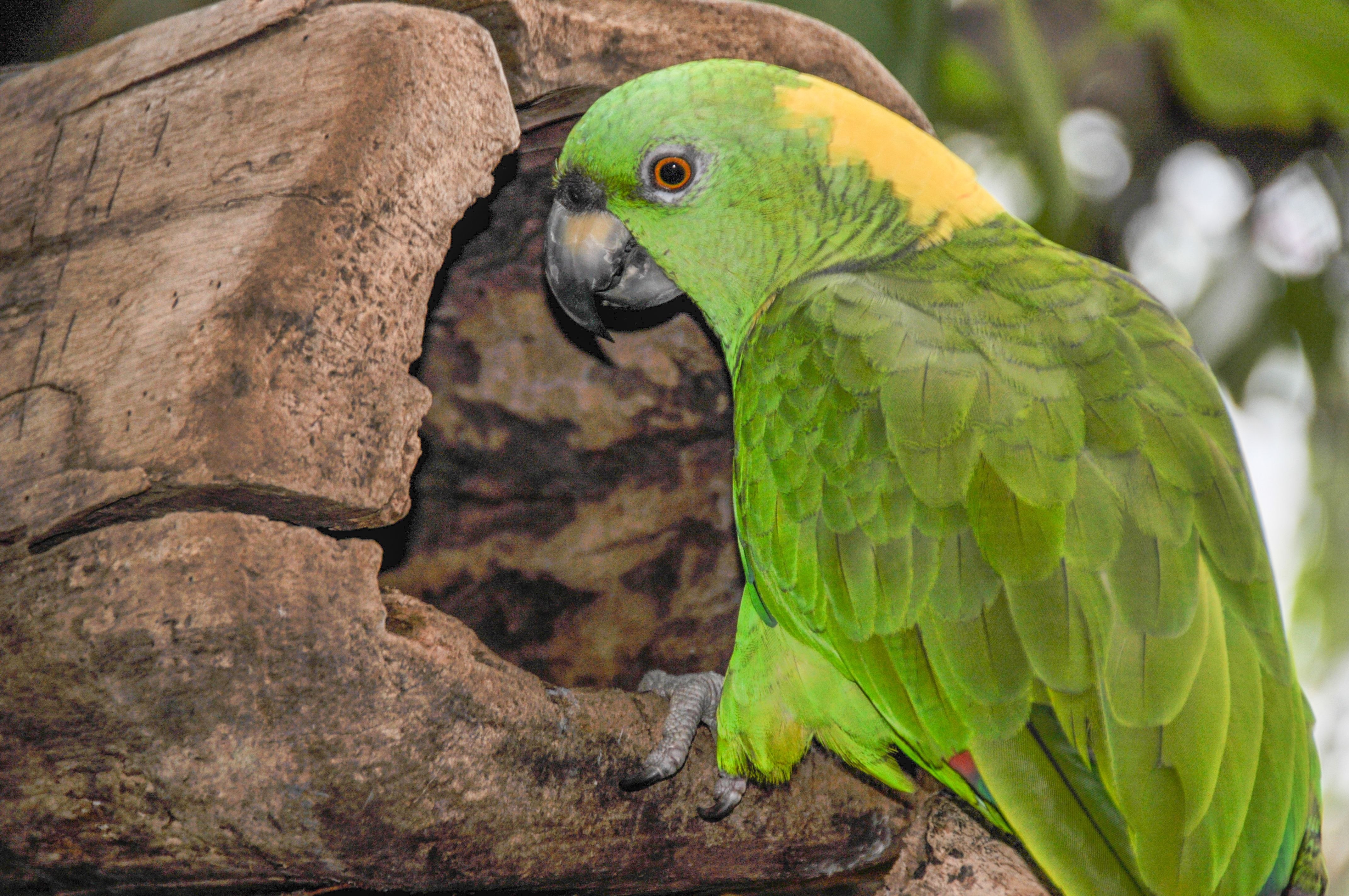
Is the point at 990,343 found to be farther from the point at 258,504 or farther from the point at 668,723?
the point at 258,504

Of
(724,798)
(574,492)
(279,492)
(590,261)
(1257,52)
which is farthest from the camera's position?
(1257,52)

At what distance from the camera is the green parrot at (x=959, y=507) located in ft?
4.05

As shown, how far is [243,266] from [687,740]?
98 centimetres

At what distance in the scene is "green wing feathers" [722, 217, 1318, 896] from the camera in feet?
4.00

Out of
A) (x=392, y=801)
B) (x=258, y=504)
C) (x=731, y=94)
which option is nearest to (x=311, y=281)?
(x=258, y=504)

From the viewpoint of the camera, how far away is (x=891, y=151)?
171 cm

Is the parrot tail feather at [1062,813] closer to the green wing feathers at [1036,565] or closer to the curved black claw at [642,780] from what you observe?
the green wing feathers at [1036,565]

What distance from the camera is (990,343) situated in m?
1.43

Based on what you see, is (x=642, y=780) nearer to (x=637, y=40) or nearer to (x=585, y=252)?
(x=585, y=252)

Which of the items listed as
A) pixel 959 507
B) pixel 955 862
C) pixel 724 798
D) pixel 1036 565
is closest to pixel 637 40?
pixel 959 507

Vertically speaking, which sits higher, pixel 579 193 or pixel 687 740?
pixel 579 193

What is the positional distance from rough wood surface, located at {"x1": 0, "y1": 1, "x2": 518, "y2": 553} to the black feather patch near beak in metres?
0.38

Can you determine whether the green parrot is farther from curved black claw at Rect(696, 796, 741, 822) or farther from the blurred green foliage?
the blurred green foliage

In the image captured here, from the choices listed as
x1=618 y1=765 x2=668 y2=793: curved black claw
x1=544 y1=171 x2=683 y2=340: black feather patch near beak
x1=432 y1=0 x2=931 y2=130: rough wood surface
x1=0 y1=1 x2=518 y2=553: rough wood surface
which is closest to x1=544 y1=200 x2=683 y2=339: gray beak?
x1=544 y1=171 x2=683 y2=340: black feather patch near beak
